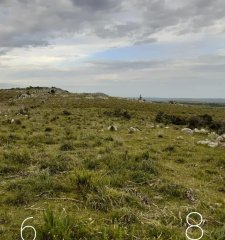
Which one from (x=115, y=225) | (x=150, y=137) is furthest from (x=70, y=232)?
(x=150, y=137)

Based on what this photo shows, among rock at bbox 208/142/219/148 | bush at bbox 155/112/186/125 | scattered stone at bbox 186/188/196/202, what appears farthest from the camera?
bush at bbox 155/112/186/125

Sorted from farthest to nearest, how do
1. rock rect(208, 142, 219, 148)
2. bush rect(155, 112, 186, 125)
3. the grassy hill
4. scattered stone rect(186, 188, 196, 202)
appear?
bush rect(155, 112, 186, 125), rock rect(208, 142, 219, 148), scattered stone rect(186, 188, 196, 202), the grassy hill

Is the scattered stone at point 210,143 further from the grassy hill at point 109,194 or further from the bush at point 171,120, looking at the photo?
the bush at point 171,120

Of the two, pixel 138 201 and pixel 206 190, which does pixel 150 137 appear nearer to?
pixel 206 190

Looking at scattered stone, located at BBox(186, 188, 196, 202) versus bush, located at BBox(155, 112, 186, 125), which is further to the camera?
bush, located at BBox(155, 112, 186, 125)

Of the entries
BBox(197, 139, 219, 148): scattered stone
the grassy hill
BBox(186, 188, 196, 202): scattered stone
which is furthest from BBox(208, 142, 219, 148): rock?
BBox(186, 188, 196, 202): scattered stone

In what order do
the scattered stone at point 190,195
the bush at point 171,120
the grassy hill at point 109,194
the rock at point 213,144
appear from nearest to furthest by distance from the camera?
1. the grassy hill at point 109,194
2. the scattered stone at point 190,195
3. the rock at point 213,144
4. the bush at point 171,120

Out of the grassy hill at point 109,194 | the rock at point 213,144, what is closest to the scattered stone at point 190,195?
the grassy hill at point 109,194

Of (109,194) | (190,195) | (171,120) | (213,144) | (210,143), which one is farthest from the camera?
(171,120)

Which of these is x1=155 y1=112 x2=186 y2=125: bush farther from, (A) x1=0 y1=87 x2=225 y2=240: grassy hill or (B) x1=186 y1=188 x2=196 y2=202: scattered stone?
(B) x1=186 y1=188 x2=196 y2=202: scattered stone

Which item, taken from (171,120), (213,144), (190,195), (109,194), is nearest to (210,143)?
(213,144)

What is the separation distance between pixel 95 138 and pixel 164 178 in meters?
7.85

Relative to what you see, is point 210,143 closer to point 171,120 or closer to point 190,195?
point 190,195

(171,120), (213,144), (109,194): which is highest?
(109,194)
